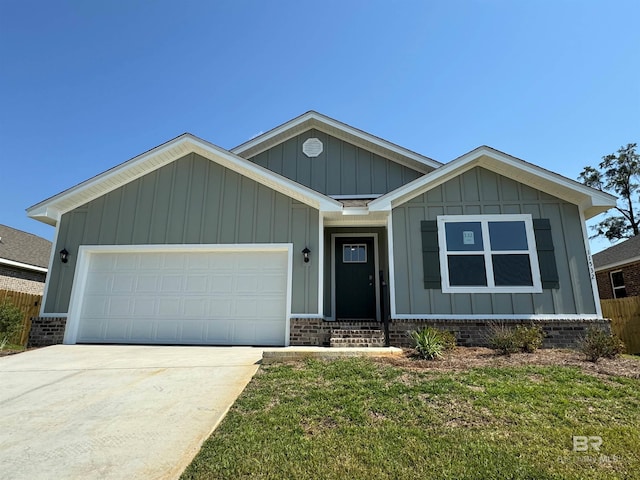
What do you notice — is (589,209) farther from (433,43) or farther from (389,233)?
(433,43)

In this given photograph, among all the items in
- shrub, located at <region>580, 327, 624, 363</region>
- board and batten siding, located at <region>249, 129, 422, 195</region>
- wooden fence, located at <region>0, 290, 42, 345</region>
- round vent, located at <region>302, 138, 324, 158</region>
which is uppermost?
round vent, located at <region>302, 138, 324, 158</region>

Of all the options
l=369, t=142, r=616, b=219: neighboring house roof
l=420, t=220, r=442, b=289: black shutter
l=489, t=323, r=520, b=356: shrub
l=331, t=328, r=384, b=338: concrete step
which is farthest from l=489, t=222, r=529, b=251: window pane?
l=331, t=328, r=384, b=338: concrete step

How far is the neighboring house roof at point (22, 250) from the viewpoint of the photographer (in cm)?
1409

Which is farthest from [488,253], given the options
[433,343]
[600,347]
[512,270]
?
[433,343]

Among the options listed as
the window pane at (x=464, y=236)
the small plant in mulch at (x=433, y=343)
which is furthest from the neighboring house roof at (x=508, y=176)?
the small plant in mulch at (x=433, y=343)

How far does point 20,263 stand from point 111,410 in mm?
14284

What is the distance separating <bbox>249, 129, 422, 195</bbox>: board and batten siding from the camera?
408 inches

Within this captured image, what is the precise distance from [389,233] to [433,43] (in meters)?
5.52

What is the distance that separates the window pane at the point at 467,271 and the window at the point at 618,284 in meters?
10.1

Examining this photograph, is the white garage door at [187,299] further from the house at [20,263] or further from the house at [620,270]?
the house at [620,270]

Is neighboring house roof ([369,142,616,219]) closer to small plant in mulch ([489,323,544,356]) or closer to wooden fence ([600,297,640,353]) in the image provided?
small plant in mulch ([489,323,544,356])

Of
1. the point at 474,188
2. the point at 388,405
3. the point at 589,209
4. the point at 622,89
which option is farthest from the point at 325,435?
the point at 622,89

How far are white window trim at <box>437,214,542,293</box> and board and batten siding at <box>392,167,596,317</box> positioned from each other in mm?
106

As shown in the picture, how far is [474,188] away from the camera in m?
8.20
